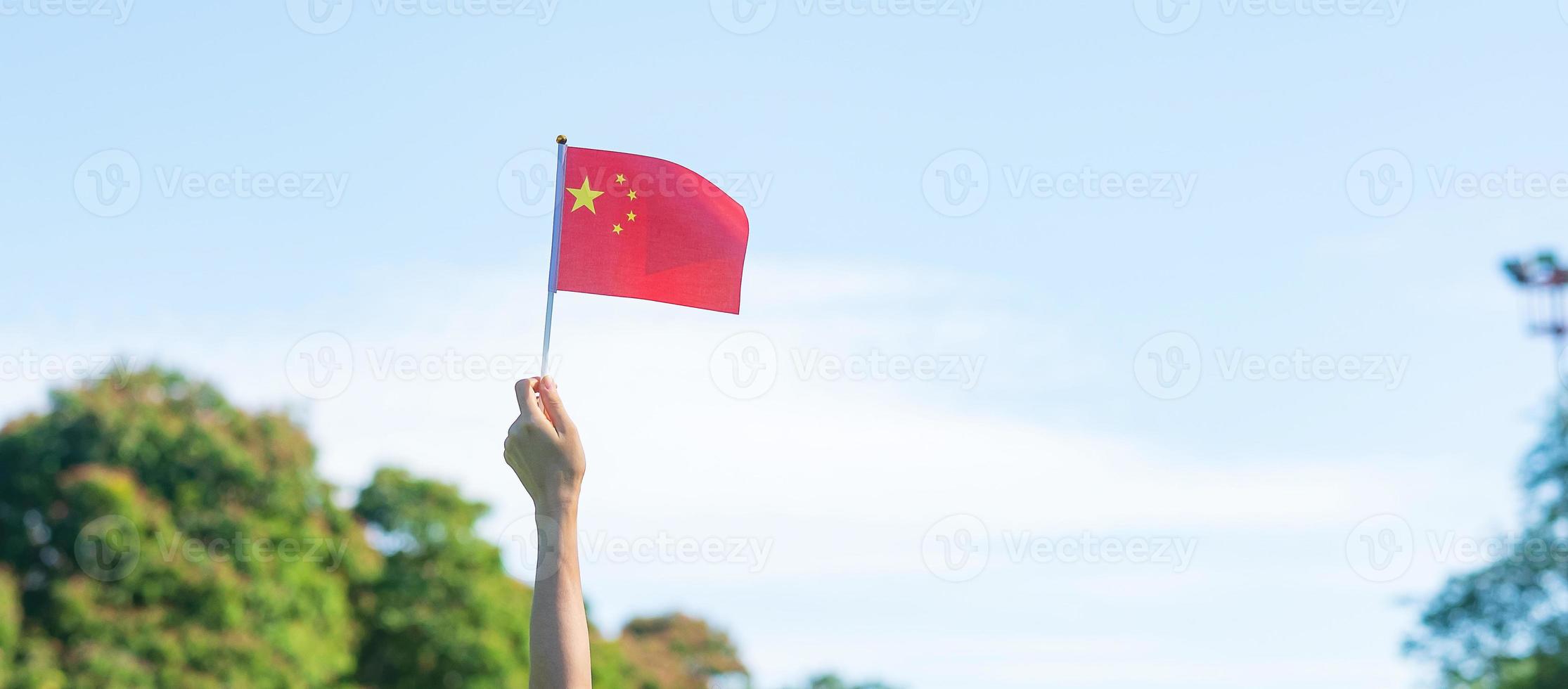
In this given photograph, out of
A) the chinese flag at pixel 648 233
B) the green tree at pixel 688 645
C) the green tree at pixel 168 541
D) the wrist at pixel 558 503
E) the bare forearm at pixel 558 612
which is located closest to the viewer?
the bare forearm at pixel 558 612

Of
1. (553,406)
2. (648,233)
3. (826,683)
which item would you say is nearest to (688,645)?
(826,683)

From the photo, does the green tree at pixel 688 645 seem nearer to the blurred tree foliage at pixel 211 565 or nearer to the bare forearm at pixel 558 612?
the blurred tree foliage at pixel 211 565

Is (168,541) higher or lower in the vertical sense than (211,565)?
higher

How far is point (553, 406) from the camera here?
4203 mm

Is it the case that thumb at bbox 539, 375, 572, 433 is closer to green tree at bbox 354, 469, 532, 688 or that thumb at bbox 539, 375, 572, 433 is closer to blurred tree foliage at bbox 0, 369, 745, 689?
blurred tree foliage at bbox 0, 369, 745, 689

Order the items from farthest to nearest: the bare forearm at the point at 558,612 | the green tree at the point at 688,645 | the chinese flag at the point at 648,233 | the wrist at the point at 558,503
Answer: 1. the green tree at the point at 688,645
2. the chinese flag at the point at 648,233
3. the wrist at the point at 558,503
4. the bare forearm at the point at 558,612

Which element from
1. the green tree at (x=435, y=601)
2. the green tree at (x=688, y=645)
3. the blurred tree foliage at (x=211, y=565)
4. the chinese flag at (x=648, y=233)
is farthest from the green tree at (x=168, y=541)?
the chinese flag at (x=648, y=233)

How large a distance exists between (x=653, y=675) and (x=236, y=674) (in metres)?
21.6

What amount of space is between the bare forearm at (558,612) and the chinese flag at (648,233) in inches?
94.7

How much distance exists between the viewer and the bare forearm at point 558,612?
12.4 feet

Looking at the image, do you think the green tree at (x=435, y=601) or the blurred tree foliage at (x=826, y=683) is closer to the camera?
the green tree at (x=435, y=601)

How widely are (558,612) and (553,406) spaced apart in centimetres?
61

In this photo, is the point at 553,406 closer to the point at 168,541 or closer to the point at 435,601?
the point at 168,541

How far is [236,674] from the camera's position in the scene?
31.6 meters
